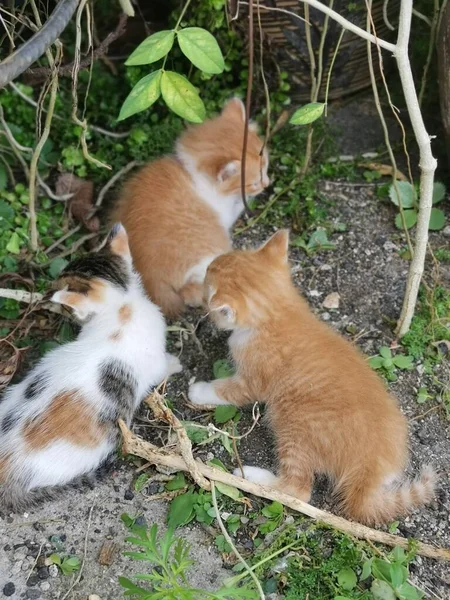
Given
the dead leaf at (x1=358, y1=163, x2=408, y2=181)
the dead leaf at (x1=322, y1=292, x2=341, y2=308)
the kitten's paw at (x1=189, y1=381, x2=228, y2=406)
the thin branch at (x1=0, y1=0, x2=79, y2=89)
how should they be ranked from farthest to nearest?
the dead leaf at (x1=358, y1=163, x2=408, y2=181), the dead leaf at (x1=322, y1=292, x2=341, y2=308), the kitten's paw at (x1=189, y1=381, x2=228, y2=406), the thin branch at (x1=0, y1=0, x2=79, y2=89)

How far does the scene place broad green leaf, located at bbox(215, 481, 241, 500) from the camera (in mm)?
2422

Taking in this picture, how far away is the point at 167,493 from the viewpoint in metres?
2.49

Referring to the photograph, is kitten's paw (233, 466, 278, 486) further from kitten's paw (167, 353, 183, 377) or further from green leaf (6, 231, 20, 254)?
green leaf (6, 231, 20, 254)

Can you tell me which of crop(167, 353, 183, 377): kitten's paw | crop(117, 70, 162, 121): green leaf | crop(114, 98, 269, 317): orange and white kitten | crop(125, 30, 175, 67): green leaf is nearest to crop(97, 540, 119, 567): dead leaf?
crop(167, 353, 183, 377): kitten's paw

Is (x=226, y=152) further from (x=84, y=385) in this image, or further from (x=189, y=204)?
(x=84, y=385)

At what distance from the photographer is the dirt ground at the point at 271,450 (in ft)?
7.57

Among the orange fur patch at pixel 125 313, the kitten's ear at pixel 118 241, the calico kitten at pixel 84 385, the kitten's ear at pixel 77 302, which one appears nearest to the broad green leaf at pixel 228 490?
the calico kitten at pixel 84 385

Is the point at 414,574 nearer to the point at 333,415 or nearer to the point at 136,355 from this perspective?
the point at 333,415

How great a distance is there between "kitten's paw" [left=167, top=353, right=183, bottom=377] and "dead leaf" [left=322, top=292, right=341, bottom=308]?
27.2 inches

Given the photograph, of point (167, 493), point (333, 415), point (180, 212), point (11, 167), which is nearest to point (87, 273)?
point (180, 212)

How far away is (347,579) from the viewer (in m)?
2.20

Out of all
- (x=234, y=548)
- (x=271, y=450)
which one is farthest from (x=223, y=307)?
(x=234, y=548)

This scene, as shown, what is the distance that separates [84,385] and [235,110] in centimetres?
156

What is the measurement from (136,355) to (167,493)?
20.0 inches
